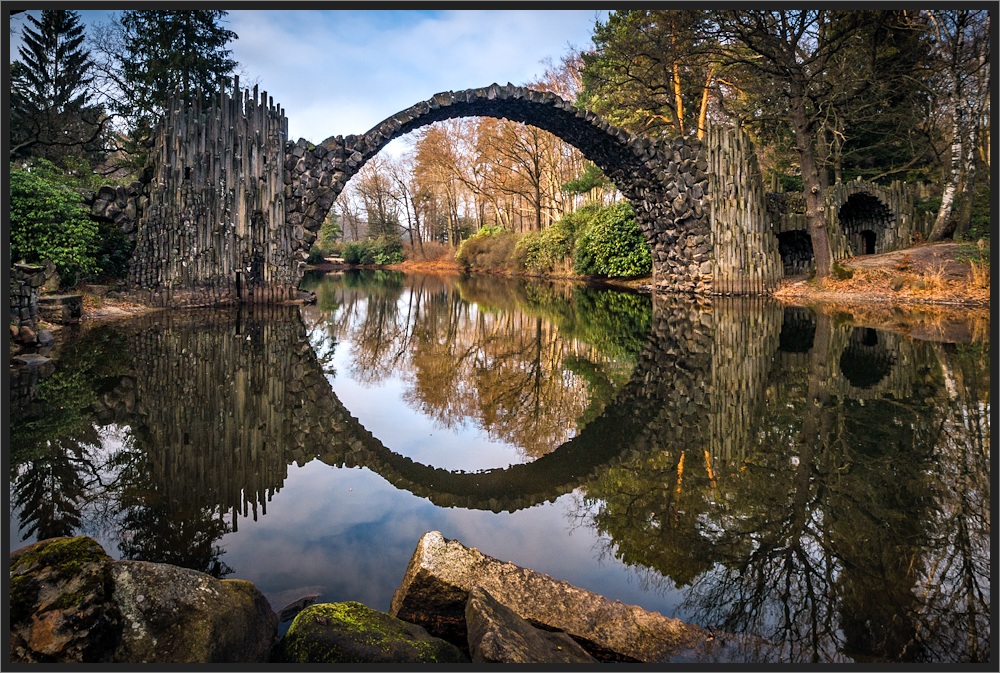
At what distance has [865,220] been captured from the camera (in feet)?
A: 65.7

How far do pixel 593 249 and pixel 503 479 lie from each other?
21.0m

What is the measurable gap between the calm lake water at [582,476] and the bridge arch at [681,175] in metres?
9.20

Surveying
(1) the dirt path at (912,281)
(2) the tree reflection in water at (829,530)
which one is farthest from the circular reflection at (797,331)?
(2) the tree reflection in water at (829,530)

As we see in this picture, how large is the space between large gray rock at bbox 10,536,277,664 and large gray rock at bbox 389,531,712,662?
579 millimetres

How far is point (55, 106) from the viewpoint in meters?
20.5

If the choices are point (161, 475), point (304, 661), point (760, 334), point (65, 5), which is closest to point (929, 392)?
point (760, 334)

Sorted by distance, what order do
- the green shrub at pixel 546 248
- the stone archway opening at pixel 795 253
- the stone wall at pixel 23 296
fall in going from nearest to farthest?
the stone wall at pixel 23 296 → the stone archway opening at pixel 795 253 → the green shrub at pixel 546 248

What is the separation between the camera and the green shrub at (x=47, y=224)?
10.4 meters

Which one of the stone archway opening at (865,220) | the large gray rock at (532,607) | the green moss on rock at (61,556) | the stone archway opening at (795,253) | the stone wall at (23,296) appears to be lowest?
the large gray rock at (532,607)

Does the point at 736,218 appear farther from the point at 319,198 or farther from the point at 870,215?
the point at 319,198

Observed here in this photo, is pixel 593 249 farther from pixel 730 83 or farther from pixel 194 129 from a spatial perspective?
pixel 194 129

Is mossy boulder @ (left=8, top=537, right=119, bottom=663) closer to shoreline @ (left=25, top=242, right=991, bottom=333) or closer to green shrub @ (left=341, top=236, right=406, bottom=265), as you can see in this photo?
shoreline @ (left=25, top=242, right=991, bottom=333)

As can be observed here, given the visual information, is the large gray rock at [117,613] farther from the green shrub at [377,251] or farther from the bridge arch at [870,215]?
the green shrub at [377,251]

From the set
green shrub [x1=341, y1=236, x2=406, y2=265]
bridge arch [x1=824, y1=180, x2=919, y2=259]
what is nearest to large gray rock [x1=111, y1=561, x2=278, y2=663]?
bridge arch [x1=824, y1=180, x2=919, y2=259]
